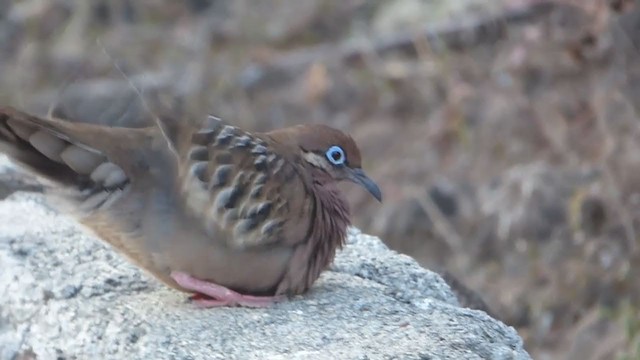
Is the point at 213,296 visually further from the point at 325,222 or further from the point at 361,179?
the point at 361,179

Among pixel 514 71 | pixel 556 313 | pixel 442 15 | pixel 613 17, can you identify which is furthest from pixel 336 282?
pixel 442 15

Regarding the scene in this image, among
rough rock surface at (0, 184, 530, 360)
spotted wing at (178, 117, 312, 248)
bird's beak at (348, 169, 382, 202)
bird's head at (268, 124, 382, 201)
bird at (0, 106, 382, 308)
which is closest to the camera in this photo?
rough rock surface at (0, 184, 530, 360)

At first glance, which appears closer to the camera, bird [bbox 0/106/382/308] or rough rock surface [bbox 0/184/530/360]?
rough rock surface [bbox 0/184/530/360]

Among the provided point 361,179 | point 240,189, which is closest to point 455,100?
point 361,179

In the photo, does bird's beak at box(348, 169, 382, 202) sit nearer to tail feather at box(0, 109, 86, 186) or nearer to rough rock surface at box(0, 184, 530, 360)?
rough rock surface at box(0, 184, 530, 360)

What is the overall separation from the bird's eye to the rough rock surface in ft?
1.08

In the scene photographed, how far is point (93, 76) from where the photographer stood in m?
9.58

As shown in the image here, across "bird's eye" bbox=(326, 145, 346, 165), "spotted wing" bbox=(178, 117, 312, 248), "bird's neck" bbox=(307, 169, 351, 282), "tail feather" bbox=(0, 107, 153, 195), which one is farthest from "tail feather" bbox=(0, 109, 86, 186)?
"bird's eye" bbox=(326, 145, 346, 165)

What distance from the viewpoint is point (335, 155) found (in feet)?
14.2

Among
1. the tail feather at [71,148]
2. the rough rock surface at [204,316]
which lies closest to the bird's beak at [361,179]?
the rough rock surface at [204,316]

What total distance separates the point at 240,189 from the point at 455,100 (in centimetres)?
464

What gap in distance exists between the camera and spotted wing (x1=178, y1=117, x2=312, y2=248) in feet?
12.8

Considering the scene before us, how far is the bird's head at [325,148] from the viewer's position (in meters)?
4.31

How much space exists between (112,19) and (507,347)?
24.2 ft
